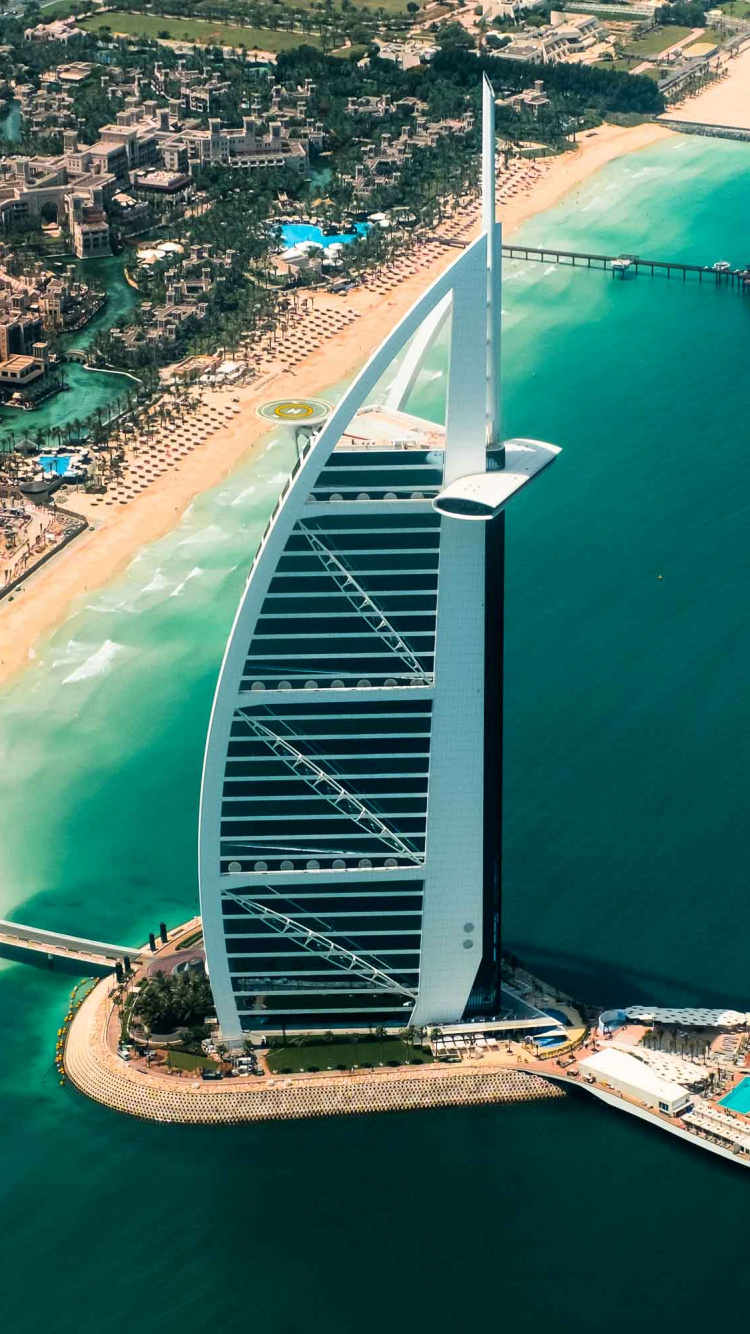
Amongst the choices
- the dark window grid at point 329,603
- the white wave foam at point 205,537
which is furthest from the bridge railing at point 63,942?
the white wave foam at point 205,537

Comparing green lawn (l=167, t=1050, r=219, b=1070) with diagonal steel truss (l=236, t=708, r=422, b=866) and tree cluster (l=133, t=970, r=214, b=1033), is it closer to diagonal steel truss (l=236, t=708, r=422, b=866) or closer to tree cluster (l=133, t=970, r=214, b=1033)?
tree cluster (l=133, t=970, r=214, b=1033)

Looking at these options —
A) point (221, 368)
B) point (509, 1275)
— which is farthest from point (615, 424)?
point (509, 1275)

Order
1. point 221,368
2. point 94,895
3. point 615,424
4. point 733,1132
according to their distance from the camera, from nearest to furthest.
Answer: point 733,1132, point 94,895, point 615,424, point 221,368

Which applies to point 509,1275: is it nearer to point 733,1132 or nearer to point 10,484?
point 733,1132

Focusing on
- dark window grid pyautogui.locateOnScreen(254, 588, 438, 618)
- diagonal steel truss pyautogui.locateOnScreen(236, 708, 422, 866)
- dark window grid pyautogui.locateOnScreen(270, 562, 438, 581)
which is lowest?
diagonal steel truss pyautogui.locateOnScreen(236, 708, 422, 866)

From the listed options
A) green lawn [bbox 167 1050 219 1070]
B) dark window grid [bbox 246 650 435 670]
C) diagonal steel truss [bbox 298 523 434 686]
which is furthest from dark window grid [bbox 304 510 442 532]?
green lawn [bbox 167 1050 219 1070]

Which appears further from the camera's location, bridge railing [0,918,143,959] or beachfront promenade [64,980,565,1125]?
bridge railing [0,918,143,959]
